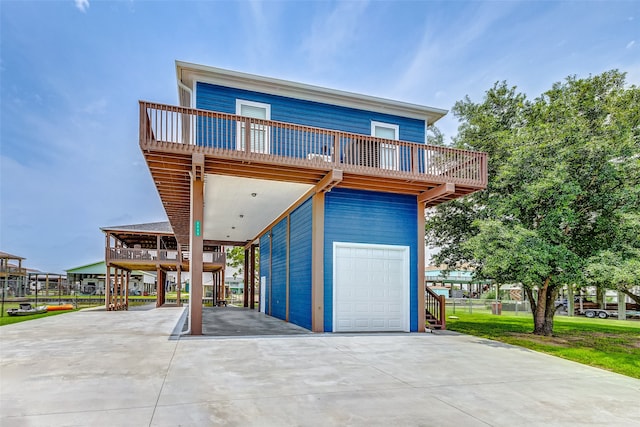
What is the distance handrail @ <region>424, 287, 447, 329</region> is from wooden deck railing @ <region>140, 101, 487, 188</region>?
3.64 m

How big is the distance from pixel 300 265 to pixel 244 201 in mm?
2801

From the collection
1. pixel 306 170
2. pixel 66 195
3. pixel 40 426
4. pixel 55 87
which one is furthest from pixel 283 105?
pixel 66 195

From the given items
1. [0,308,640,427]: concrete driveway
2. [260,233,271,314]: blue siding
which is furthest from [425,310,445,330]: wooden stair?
[260,233,271,314]: blue siding

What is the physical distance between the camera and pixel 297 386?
494 centimetres

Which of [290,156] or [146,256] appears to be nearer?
[290,156]

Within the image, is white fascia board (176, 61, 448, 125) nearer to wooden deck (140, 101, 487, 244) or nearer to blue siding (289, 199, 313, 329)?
wooden deck (140, 101, 487, 244)

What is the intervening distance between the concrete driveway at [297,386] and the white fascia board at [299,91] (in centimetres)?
656

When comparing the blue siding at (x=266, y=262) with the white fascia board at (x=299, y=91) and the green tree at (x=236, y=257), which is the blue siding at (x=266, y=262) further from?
the green tree at (x=236, y=257)

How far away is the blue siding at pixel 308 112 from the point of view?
34.2 feet

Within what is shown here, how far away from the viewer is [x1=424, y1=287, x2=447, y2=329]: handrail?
457 inches

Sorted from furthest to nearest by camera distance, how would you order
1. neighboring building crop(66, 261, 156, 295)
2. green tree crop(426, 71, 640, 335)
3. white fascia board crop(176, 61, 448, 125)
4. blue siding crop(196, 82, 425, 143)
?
neighboring building crop(66, 261, 156, 295) → blue siding crop(196, 82, 425, 143) → white fascia board crop(176, 61, 448, 125) → green tree crop(426, 71, 640, 335)

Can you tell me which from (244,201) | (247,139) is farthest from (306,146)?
(244,201)

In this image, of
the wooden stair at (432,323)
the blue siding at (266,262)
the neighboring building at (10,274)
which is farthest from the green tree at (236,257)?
the wooden stair at (432,323)

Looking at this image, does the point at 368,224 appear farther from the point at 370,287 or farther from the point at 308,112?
the point at 308,112
